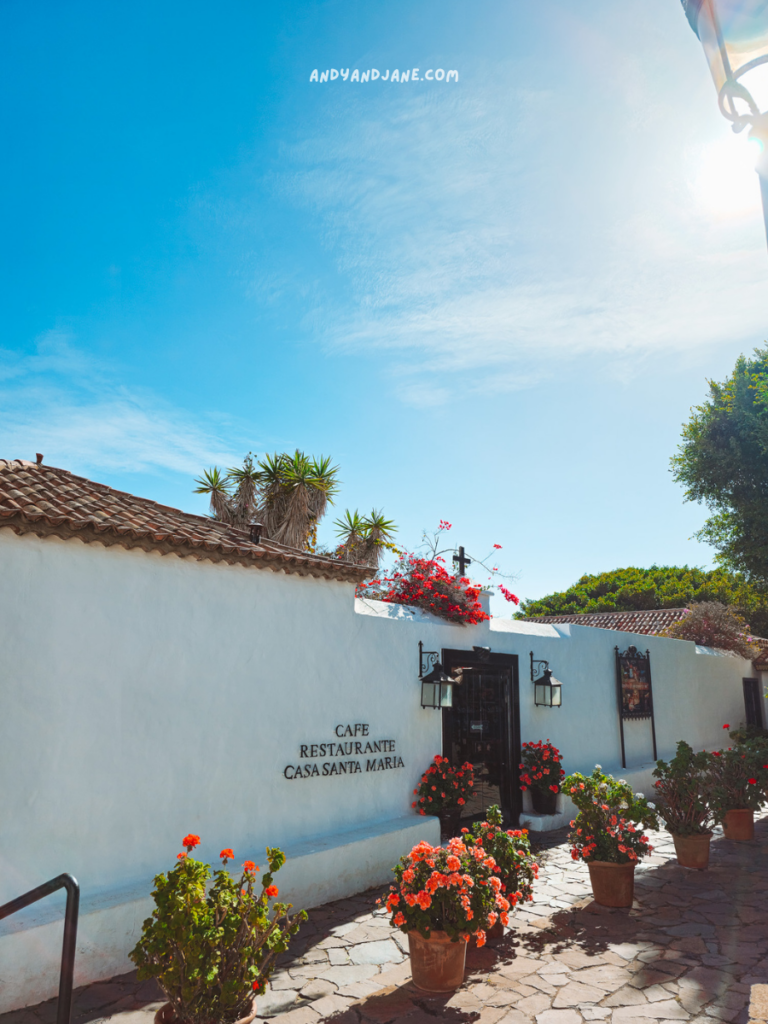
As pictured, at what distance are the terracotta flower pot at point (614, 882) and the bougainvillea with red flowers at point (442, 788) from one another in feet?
7.12

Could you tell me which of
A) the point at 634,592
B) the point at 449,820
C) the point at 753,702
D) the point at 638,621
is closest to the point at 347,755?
the point at 449,820

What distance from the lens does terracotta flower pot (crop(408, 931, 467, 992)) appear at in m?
4.46

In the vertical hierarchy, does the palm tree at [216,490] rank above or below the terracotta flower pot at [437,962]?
above

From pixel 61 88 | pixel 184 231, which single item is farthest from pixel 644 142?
pixel 61 88

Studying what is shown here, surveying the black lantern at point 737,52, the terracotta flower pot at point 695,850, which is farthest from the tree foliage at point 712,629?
the black lantern at point 737,52

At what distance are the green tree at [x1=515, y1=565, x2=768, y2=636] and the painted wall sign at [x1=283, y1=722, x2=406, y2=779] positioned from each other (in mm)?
22845

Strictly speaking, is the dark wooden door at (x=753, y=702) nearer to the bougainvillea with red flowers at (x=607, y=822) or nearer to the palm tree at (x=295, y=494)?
the palm tree at (x=295, y=494)

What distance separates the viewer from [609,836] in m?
6.22

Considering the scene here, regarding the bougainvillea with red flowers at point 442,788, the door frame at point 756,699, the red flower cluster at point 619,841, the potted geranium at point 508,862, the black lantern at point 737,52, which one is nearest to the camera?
the black lantern at point 737,52

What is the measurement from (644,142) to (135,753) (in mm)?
6522

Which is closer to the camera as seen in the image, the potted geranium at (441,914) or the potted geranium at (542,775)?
the potted geranium at (441,914)

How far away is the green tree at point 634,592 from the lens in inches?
1253

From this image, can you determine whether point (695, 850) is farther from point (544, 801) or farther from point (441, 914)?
point (441, 914)

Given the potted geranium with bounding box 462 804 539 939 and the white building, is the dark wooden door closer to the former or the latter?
the white building
